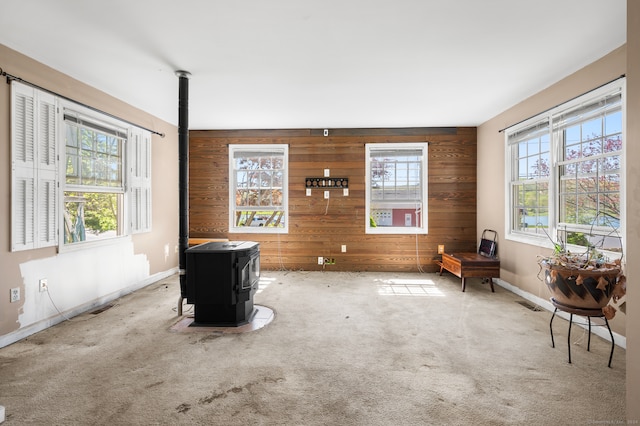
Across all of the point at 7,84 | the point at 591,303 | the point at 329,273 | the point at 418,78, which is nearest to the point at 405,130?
the point at 418,78

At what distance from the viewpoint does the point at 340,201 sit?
558cm

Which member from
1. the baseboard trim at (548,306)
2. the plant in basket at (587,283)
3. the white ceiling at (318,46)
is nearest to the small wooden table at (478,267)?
the baseboard trim at (548,306)

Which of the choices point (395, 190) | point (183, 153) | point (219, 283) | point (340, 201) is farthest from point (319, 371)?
point (395, 190)

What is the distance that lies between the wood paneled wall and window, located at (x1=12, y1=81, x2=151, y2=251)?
119 cm

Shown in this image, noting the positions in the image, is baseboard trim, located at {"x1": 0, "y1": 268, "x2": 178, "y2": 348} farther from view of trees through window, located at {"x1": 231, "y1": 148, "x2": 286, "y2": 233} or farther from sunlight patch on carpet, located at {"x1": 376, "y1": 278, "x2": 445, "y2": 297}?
sunlight patch on carpet, located at {"x1": 376, "y1": 278, "x2": 445, "y2": 297}

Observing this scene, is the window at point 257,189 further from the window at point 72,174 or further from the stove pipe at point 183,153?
the stove pipe at point 183,153

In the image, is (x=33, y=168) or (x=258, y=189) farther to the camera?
(x=258, y=189)

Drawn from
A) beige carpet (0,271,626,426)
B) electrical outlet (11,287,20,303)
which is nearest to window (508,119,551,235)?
beige carpet (0,271,626,426)

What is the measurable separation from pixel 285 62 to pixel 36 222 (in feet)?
9.33

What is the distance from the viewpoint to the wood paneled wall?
5.46 m

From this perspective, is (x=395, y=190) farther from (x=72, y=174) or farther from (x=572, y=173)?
(x=72, y=174)

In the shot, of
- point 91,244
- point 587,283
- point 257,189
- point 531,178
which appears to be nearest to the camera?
point 587,283

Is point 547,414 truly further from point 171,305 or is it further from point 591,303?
point 171,305

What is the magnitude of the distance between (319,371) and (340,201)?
3.58 m
